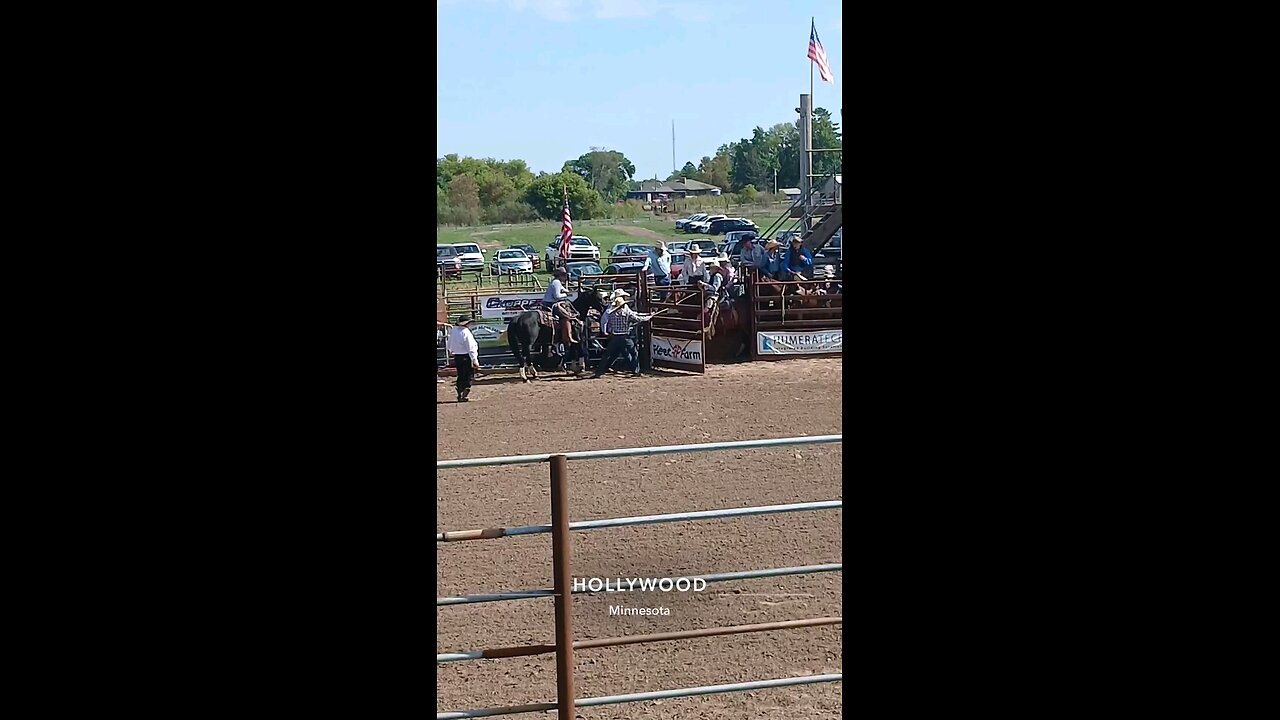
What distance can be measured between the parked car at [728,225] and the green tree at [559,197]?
3596 millimetres

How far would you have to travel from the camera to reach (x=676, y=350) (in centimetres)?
1138

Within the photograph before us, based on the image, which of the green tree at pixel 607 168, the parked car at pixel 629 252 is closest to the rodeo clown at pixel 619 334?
the parked car at pixel 629 252

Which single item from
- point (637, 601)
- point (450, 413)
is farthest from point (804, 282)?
point (637, 601)

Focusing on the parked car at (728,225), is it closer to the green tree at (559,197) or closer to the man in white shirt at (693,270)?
the green tree at (559,197)

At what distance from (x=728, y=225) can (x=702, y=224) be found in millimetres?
669

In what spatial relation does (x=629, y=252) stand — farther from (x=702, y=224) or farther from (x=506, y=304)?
(x=506, y=304)

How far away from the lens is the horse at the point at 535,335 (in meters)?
11.4

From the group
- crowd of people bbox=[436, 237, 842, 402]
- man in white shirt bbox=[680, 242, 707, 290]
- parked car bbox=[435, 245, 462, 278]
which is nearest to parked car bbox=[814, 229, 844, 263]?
crowd of people bbox=[436, 237, 842, 402]
